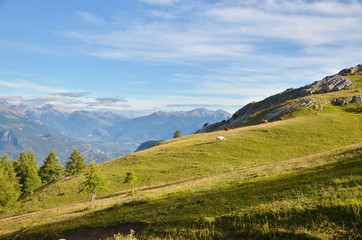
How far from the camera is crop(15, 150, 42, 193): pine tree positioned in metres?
74.4

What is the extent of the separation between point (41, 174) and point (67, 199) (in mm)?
48591

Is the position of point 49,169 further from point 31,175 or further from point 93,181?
point 93,181

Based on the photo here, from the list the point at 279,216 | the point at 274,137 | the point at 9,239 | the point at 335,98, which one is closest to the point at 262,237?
the point at 279,216

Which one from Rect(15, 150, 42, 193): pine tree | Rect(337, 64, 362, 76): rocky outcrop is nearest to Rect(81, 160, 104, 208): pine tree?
Rect(15, 150, 42, 193): pine tree

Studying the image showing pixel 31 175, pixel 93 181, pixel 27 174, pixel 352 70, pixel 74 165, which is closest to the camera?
pixel 93 181

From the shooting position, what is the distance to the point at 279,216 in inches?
428

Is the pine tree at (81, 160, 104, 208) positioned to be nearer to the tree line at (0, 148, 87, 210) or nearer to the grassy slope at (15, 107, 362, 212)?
the grassy slope at (15, 107, 362, 212)

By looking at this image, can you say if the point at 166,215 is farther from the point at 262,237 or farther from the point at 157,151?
the point at 157,151

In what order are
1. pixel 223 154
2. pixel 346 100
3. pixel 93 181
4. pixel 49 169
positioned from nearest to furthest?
1. pixel 93 181
2. pixel 223 154
3. pixel 49 169
4. pixel 346 100

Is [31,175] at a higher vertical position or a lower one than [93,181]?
lower

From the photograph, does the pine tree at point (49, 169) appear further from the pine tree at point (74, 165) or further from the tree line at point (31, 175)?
the pine tree at point (74, 165)

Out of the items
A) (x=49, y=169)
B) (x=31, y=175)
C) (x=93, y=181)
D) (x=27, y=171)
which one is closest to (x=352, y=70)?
(x=93, y=181)

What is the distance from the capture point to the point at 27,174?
7881 centimetres

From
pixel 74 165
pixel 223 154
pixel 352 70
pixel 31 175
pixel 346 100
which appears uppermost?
pixel 352 70
